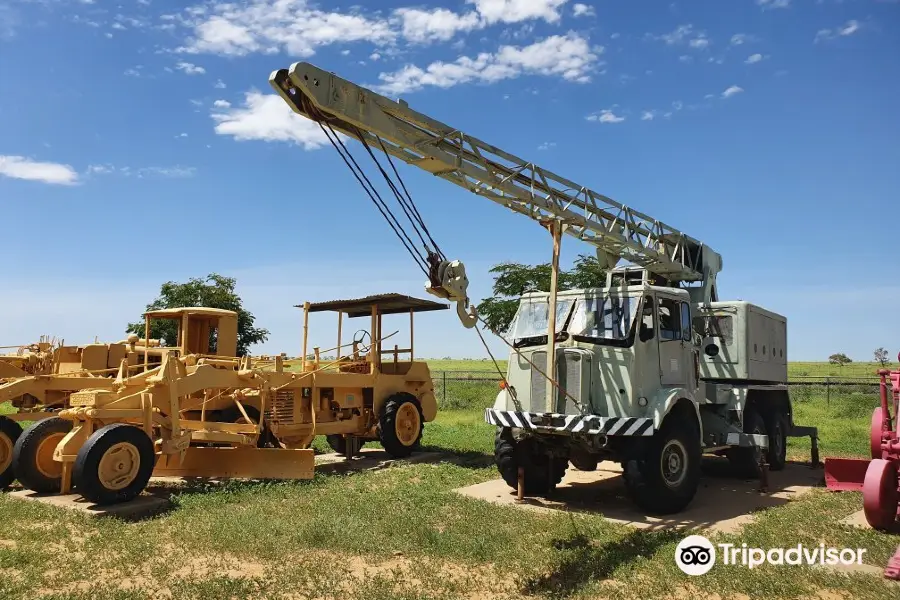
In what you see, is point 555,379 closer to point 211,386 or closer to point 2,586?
point 211,386

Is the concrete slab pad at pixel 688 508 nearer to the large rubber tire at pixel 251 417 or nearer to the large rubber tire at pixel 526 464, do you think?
the large rubber tire at pixel 526 464

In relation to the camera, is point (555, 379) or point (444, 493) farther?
point (444, 493)

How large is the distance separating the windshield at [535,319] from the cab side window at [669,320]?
1.18 m

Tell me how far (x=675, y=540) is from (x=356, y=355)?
25.3 ft

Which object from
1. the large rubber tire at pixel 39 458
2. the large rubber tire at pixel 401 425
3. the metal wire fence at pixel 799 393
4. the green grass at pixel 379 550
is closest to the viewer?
the green grass at pixel 379 550

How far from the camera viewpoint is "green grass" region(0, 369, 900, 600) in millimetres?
5598

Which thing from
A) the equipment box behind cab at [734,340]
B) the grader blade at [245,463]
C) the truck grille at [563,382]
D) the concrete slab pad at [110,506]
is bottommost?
the concrete slab pad at [110,506]

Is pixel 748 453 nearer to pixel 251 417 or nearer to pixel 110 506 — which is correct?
pixel 251 417

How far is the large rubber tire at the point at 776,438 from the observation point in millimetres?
11867

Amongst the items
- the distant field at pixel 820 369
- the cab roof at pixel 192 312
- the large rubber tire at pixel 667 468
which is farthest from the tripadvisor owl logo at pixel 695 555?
the distant field at pixel 820 369

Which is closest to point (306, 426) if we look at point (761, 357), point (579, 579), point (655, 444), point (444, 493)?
point (444, 493)

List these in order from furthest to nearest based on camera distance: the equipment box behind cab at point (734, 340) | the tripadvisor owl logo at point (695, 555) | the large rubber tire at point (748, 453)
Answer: the equipment box behind cab at point (734, 340) < the large rubber tire at point (748, 453) < the tripadvisor owl logo at point (695, 555)

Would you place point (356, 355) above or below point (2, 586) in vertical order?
above

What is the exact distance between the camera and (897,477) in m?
7.10
